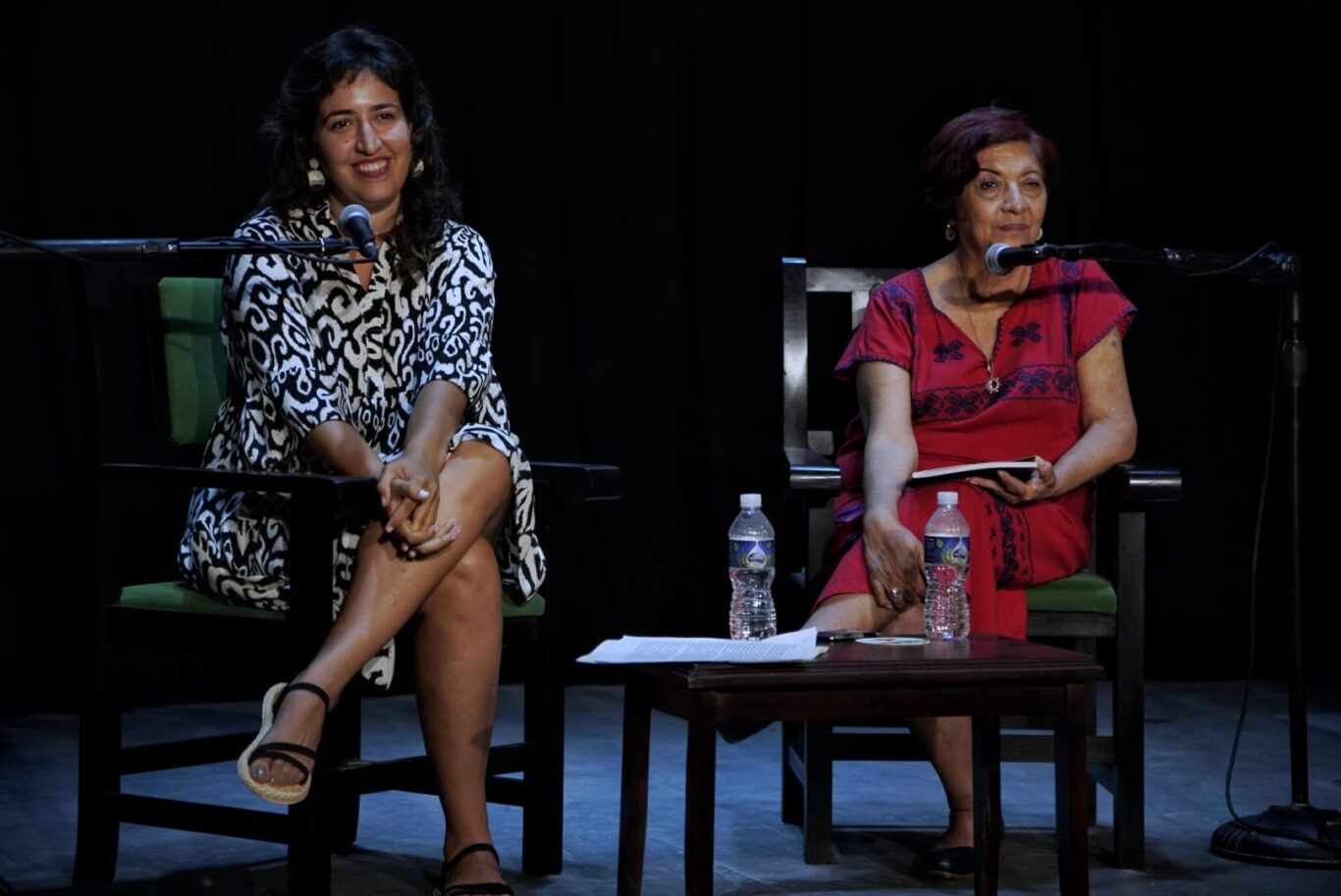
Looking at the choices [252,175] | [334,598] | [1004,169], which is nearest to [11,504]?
[252,175]

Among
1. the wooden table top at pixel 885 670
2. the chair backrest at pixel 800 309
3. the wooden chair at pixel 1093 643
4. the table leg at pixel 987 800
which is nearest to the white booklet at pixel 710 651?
the wooden table top at pixel 885 670

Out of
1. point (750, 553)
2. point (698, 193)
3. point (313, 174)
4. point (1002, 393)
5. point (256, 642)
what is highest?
point (698, 193)

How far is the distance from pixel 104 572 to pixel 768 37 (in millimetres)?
2396

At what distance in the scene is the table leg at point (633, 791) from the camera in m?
2.31

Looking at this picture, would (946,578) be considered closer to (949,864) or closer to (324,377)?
(949,864)

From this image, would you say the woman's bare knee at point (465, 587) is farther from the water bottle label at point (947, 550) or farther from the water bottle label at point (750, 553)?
the water bottle label at point (947, 550)

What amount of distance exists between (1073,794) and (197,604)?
4.22ft

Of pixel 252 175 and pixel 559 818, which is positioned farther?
pixel 252 175

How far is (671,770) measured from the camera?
3596mm

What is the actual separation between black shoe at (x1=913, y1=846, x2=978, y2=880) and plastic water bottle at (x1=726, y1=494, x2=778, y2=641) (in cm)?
45

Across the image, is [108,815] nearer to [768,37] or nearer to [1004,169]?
[1004,169]

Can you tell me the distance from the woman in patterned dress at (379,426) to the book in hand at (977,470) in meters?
0.65

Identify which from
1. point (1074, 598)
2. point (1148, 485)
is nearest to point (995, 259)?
point (1148, 485)

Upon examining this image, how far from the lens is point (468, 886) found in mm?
2451
